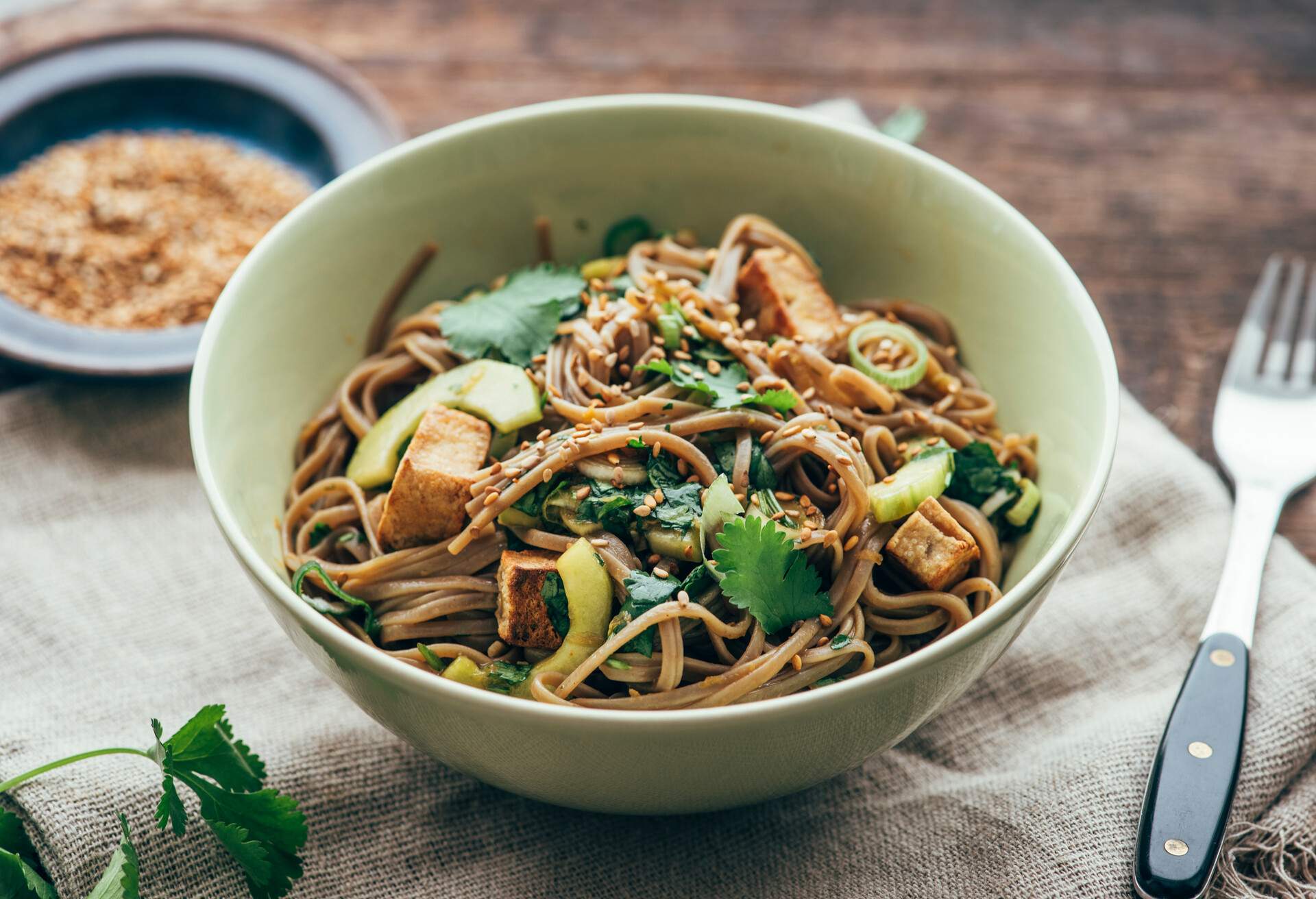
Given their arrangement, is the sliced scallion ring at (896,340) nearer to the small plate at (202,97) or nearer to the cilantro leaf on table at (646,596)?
the cilantro leaf on table at (646,596)

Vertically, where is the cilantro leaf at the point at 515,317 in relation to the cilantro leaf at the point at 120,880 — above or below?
above

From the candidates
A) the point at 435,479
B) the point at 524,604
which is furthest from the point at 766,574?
the point at 435,479

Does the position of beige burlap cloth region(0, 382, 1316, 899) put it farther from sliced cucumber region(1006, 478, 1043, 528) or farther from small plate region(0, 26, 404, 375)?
small plate region(0, 26, 404, 375)

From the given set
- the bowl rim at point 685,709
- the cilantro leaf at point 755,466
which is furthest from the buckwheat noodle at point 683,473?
the bowl rim at point 685,709

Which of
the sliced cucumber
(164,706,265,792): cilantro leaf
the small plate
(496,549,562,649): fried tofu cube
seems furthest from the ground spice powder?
the sliced cucumber

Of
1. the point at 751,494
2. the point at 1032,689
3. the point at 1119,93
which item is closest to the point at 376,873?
the point at 751,494

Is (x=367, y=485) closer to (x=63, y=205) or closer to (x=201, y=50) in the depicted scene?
(x=63, y=205)
